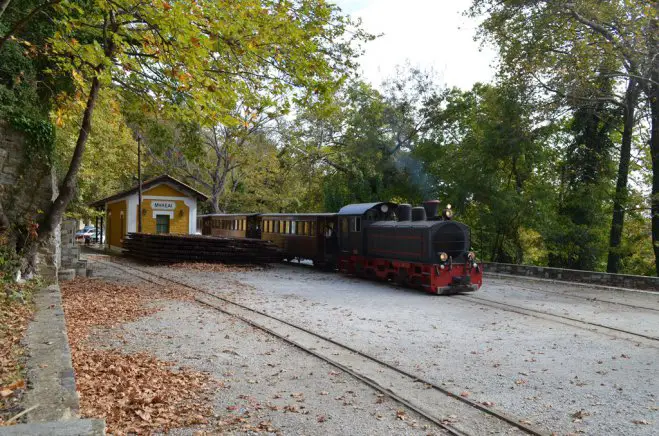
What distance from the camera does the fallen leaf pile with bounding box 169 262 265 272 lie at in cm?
1916

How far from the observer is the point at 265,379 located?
19.7 ft

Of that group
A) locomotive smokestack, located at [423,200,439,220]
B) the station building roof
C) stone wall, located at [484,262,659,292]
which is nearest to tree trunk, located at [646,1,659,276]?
stone wall, located at [484,262,659,292]

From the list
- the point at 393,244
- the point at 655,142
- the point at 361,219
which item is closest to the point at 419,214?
the point at 393,244

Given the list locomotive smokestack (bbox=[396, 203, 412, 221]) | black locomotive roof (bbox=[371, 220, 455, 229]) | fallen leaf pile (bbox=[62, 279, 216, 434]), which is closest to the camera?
fallen leaf pile (bbox=[62, 279, 216, 434])

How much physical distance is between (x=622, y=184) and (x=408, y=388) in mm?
16719

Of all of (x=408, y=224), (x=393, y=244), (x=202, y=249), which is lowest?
(x=202, y=249)

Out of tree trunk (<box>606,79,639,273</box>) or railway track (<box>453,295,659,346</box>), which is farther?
tree trunk (<box>606,79,639,273</box>)

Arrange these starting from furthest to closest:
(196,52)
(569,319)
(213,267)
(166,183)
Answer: (166,183)
(213,267)
(569,319)
(196,52)

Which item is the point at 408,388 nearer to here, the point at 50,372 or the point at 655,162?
the point at 50,372

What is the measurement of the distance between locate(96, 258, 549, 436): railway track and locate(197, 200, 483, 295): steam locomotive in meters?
5.84

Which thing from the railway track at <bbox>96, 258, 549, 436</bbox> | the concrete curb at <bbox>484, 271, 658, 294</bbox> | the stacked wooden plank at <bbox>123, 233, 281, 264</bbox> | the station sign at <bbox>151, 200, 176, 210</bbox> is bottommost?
the railway track at <bbox>96, 258, 549, 436</bbox>

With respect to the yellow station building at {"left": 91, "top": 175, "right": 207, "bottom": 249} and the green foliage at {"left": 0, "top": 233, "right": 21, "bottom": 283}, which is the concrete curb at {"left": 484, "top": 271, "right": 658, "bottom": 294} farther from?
the yellow station building at {"left": 91, "top": 175, "right": 207, "bottom": 249}

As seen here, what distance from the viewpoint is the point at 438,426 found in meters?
4.71

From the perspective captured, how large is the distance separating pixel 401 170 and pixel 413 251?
13.8 m
